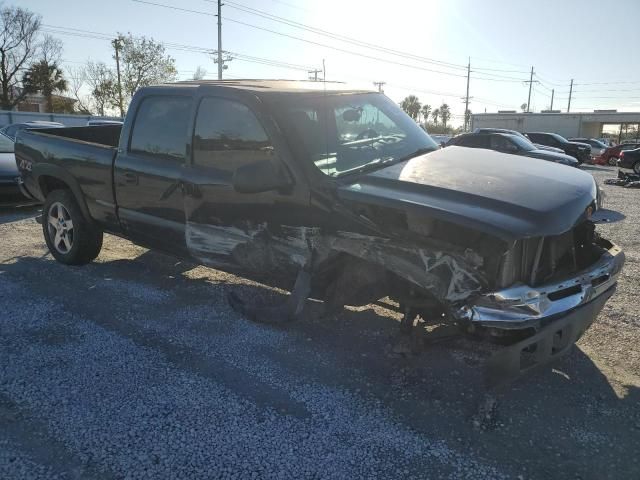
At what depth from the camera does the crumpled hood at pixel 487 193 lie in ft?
8.82

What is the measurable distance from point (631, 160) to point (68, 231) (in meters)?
20.5

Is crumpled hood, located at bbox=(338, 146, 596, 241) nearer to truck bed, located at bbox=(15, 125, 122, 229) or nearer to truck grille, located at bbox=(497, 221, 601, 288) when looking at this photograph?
truck grille, located at bbox=(497, 221, 601, 288)

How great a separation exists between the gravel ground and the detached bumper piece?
37 cm

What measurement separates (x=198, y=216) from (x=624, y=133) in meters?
84.0

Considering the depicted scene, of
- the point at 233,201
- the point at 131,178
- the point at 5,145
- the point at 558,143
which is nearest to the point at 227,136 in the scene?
the point at 233,201

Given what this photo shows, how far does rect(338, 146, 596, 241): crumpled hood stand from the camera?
8.82 ft

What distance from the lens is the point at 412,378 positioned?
11.0ft

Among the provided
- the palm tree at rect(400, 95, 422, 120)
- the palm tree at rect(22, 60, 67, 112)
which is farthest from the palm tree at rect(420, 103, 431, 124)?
the palm tree at rect(22, 60, 67, 112)

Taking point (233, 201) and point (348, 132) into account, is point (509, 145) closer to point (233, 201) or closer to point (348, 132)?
point (348, 132)

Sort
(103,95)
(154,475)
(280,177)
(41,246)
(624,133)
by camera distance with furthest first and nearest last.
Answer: (624,133) → (103,95) → (41,246) → (280,177) → (154,475)

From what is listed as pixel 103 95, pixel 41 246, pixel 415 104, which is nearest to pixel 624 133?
pixel 415 104

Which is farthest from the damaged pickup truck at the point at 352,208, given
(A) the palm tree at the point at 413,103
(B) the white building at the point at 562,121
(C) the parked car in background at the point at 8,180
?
(A) the palm tree at the point at 413,103

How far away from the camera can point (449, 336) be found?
3350 millimetres

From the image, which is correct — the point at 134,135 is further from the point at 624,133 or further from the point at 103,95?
the point at 624,133
